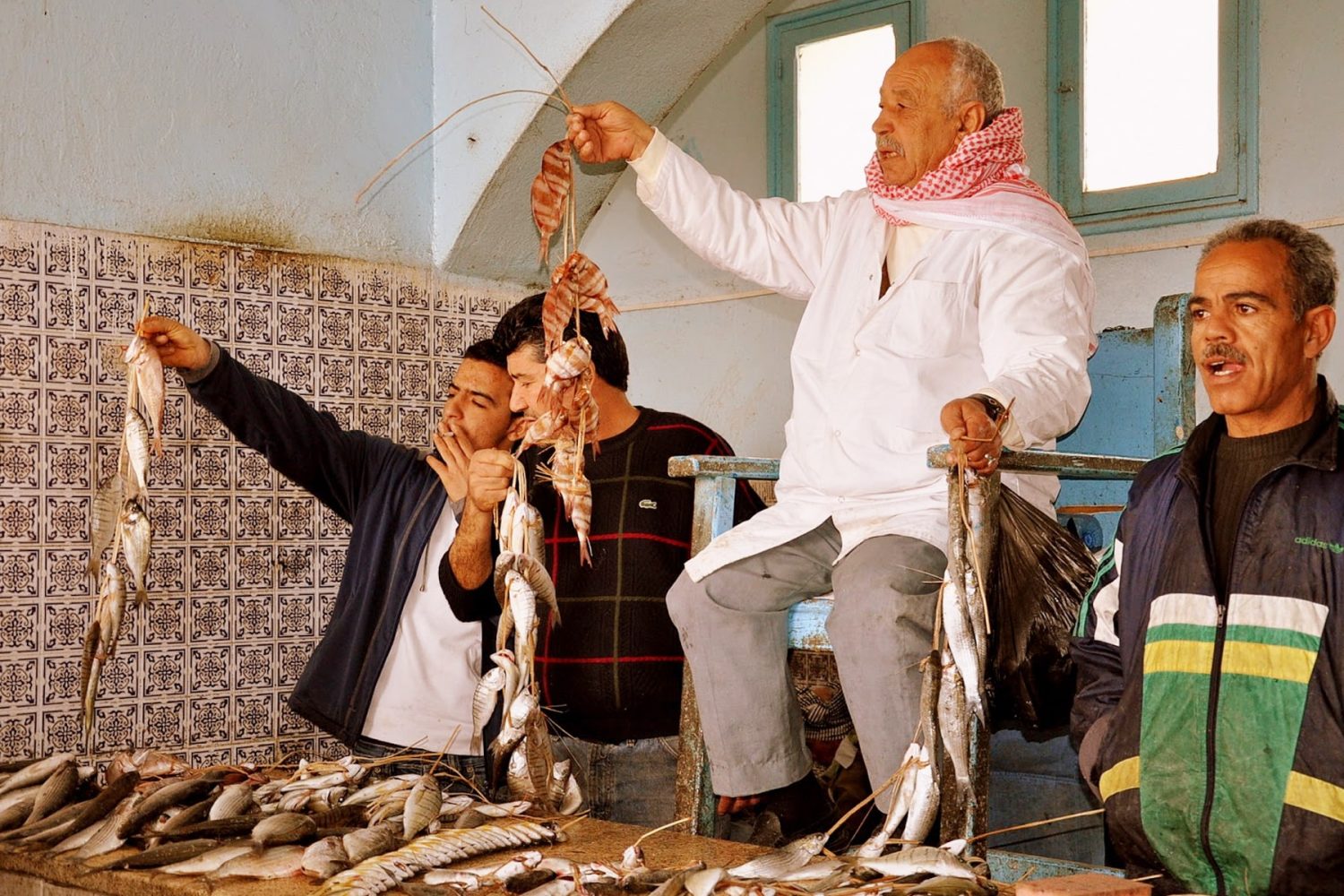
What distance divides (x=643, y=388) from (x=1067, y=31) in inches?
85.7

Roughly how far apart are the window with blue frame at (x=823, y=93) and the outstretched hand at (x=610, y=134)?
158 cm

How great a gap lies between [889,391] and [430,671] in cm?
170

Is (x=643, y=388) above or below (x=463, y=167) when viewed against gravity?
below

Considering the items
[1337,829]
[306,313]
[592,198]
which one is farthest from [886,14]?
[1337,829]

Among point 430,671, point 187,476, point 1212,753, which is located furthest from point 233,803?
point 1212,753

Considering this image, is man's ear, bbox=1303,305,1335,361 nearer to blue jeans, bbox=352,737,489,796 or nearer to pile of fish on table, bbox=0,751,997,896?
pile of fish on table, bbox=0,751,997,896

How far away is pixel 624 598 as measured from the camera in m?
4.13

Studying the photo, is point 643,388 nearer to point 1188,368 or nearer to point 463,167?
point 463,167

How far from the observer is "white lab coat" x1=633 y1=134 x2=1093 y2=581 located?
333 cm

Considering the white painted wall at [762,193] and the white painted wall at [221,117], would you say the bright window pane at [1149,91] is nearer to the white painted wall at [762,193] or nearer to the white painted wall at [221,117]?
the white painted wall at [762,193]

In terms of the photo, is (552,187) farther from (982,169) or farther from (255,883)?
(255,883)

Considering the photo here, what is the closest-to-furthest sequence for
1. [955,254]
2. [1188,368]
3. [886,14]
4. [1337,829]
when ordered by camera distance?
[1337,829]
[955,254]
[1188,368]
[886,14]

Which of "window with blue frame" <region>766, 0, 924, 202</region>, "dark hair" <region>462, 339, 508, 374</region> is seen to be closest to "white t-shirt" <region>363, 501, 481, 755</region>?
"dark hair" <region>462, 339, 508, 374</region>

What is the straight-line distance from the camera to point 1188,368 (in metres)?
3.79
